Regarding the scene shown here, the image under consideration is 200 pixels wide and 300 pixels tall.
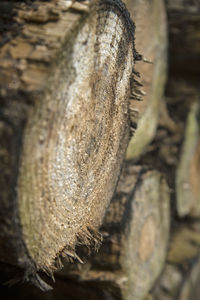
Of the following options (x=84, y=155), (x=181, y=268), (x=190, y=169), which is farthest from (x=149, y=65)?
(x=181, y=268)

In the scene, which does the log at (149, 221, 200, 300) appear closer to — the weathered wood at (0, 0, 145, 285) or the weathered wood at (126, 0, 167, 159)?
the weathered wood at (126, 0, 167, 159)

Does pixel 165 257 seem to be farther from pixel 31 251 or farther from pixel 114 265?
pixel 31 251

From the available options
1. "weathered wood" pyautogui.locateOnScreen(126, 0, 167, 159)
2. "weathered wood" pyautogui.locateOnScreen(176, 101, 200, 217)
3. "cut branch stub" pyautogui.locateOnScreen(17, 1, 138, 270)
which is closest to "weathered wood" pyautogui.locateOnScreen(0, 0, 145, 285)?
"cut branch stub" pyautogui.locateOnScreen(17, 1, 138, 270)

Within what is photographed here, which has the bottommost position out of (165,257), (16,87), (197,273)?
(197,273)

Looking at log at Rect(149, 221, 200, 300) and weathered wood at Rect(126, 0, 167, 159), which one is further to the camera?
log at Rect(149, 221, 200, 300)

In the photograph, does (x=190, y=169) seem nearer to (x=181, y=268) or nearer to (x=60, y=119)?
(x=181, y=268)

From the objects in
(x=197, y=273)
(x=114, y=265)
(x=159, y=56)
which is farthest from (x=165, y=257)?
(x=159, y=56)
